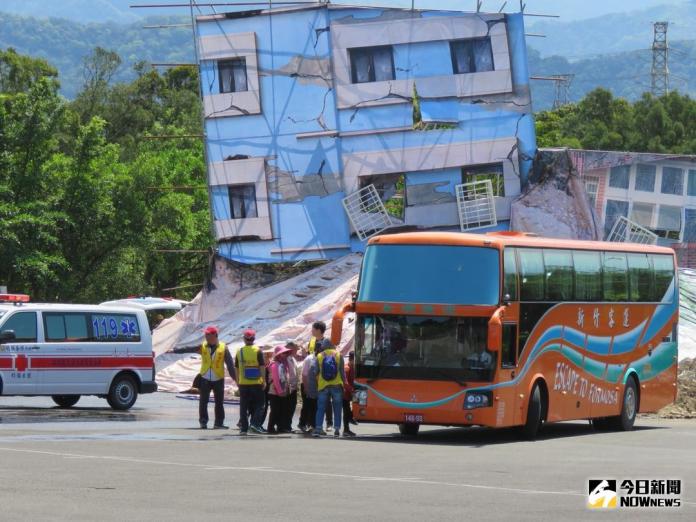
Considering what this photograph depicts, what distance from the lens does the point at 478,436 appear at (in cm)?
2562

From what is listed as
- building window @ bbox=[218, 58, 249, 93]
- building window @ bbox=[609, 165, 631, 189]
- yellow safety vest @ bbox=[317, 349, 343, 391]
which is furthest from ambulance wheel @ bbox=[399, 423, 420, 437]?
building window @ bbox=[218, 58, 249, 93]

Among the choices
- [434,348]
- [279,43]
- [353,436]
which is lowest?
[353,436]

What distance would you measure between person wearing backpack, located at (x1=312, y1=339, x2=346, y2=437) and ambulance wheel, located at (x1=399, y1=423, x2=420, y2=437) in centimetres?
112

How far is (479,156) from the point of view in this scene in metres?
44.7

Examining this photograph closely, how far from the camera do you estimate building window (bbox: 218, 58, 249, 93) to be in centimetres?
4594

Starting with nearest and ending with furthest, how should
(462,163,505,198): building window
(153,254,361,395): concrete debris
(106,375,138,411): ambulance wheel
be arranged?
(106,375,138,411): ambulance wheel
(153,254,361,395): concrete debris
(462,163,505,198): building window

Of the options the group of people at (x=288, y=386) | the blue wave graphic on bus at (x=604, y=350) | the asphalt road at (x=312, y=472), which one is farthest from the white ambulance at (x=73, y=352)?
the blue wave graphic on bus at (x=604, y=350)

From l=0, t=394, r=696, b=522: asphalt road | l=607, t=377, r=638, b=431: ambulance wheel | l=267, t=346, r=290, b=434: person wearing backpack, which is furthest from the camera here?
l=607, t=377, r=638, b=431: ambulance wheel

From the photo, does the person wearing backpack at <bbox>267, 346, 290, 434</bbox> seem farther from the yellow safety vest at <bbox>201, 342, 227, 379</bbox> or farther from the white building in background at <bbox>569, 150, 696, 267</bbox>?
the white building in background at <bbox>569, 150, 696, 267</bbox>

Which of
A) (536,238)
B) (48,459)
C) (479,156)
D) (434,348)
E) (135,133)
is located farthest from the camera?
(135,133)

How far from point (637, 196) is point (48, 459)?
1169 inches

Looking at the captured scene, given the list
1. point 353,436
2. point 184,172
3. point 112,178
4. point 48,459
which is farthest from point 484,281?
point 184,172

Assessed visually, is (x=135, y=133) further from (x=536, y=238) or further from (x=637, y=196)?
(x=536, y=238)

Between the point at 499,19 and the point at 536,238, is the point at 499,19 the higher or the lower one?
the higher one
